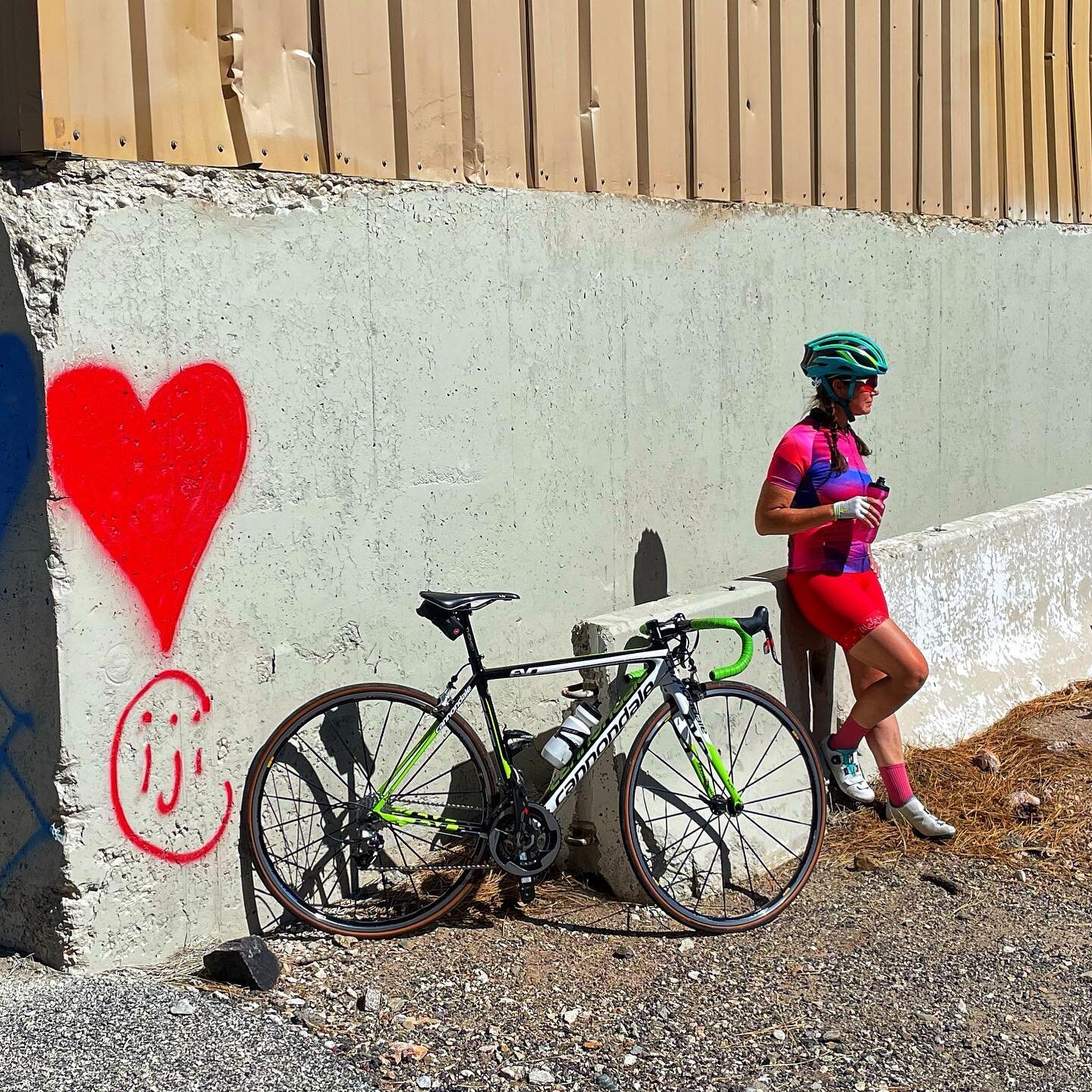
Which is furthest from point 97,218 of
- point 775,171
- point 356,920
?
point 775,171

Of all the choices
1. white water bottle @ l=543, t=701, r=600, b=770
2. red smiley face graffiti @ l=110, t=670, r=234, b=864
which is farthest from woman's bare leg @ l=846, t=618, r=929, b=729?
red smiley face graffiti @ l=110, t=670, r=234, b=864

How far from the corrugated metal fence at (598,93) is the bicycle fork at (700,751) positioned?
2133 millimetres

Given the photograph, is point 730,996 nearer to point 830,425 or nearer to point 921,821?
point 921,821

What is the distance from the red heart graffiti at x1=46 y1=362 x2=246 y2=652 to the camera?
4.09 metres

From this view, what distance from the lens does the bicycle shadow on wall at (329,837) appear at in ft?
15.3

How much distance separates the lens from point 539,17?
5.56 metres

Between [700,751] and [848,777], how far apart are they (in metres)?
1.04

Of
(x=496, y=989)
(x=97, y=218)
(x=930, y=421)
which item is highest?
(x=97, y=218)

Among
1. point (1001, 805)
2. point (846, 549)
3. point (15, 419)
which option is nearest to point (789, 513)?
point (846, 549)

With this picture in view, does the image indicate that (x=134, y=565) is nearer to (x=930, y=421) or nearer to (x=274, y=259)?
(x=274, y=259)

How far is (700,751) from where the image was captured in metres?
5.02

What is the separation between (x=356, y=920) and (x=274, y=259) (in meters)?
2.24

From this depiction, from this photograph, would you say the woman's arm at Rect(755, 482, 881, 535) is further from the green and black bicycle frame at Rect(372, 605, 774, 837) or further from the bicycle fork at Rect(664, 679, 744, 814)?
the bicycle fork at Rect(664, 679, 744, 814)

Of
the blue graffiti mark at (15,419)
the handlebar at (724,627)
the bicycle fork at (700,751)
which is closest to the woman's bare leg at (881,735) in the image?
the handlebar at (724,627)
